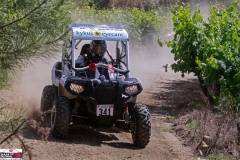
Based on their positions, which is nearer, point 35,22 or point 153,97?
point 35,22

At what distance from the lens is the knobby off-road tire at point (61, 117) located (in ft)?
28.2

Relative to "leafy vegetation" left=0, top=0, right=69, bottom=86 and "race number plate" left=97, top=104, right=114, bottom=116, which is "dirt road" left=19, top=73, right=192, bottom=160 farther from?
"leafy vegetation" left=0, top=0, right=69, bottom=86

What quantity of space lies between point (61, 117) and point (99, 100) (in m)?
0.65

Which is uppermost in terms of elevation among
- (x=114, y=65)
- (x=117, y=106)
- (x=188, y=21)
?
(x=188, y=21)

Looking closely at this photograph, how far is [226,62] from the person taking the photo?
11.3 metres

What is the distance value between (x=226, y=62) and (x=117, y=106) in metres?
3.30

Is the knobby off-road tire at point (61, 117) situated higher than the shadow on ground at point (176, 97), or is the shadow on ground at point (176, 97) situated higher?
the knobby off-road tire at point (61, 117)

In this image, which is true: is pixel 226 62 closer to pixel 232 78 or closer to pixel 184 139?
pixel 232 78

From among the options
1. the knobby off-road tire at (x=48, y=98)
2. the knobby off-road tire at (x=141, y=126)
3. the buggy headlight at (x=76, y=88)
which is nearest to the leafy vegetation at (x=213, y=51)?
the knobby off-road tire at (x=141, y=126)

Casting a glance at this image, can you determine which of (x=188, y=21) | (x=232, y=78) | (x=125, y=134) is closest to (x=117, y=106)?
(x=125, y=134)

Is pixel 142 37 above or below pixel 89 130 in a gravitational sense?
above

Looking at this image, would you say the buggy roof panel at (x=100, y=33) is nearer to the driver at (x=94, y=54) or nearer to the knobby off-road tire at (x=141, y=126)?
the driver at (x=94, y=54)

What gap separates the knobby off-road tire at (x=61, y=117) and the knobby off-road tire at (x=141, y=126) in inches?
40.4

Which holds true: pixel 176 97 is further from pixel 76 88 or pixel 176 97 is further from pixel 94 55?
pixel 76 88
